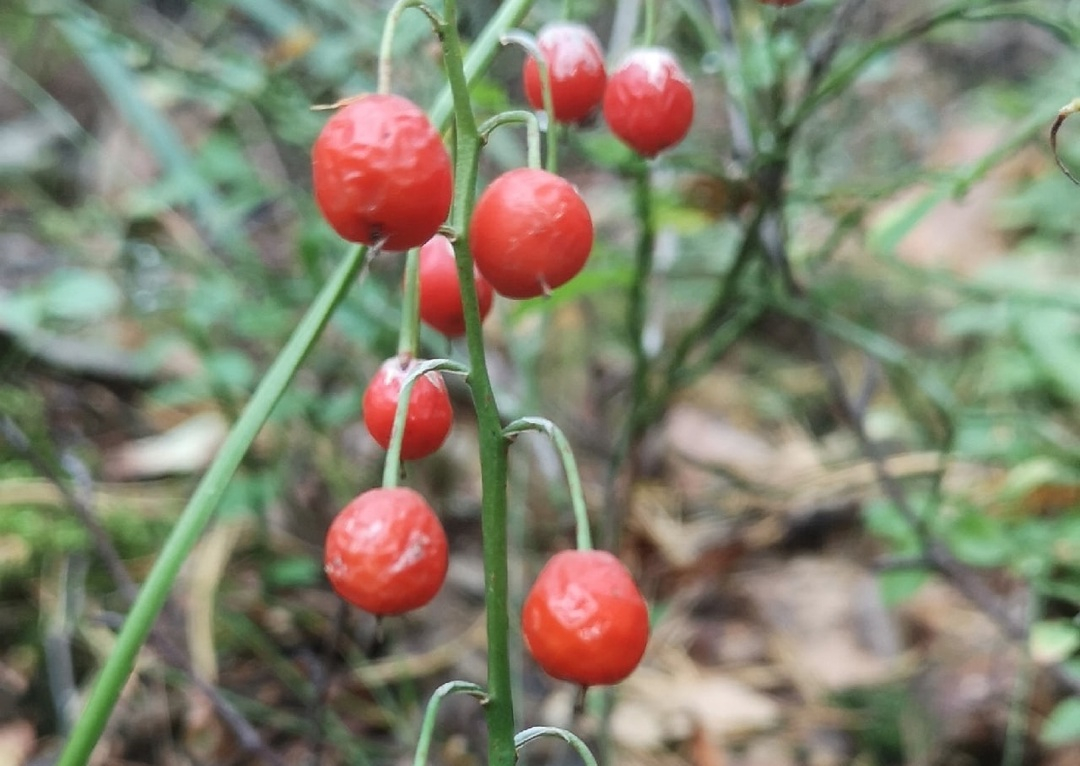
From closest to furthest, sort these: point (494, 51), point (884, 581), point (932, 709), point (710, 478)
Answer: point (494, 51) < point (884, 581) < point (932, 709) < point (710, 478)

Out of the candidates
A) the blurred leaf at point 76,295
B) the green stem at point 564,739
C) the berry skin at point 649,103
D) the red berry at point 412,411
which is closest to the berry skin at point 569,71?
the berry skin at point 649,103

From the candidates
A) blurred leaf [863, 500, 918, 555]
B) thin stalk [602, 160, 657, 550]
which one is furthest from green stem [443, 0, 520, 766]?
blurred leaf [863, 500, 918, 555]

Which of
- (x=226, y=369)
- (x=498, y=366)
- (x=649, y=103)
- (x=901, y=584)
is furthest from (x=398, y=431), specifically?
(x=498, y=366)

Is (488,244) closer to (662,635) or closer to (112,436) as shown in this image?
(662,635)

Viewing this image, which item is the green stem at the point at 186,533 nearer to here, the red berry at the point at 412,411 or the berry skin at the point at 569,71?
the red berry at the point at 412,411

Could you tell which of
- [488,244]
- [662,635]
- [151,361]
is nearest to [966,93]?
[662,635]

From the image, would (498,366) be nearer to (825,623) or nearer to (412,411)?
(825,623)

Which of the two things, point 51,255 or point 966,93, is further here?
point 966,93
